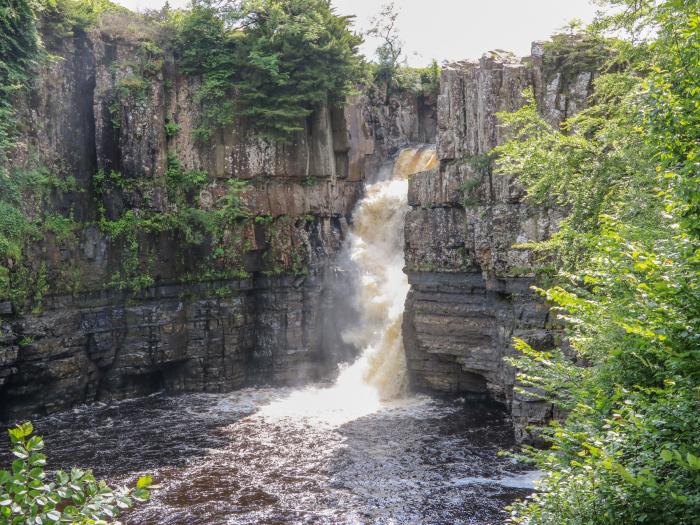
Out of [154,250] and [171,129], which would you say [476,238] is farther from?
[171,129]

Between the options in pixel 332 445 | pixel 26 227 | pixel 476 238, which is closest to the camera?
pixel 332 445

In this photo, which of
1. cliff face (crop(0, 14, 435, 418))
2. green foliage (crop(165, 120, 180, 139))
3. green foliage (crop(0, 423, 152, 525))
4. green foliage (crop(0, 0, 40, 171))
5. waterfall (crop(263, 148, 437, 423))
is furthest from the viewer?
green foliage (crop(165, 120, 180, 139))

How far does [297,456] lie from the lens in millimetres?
22047

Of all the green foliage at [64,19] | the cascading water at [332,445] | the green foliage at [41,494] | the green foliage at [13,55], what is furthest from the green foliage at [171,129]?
the green foliage at [41,494]

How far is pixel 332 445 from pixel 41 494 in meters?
18.6

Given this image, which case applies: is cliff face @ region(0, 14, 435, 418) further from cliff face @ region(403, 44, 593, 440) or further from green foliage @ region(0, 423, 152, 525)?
green foliage @ region(0, 423, 152, 525)

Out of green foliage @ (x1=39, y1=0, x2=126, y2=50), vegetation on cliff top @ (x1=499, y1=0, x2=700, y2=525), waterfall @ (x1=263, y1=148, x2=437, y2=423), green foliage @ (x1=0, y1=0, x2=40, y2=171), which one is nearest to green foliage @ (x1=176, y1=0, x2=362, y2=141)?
green foliage @ (x1=39, y1=0, x2=126, y2=50)

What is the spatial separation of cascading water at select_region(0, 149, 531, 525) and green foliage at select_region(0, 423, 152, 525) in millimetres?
13047

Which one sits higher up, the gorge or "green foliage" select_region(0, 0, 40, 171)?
"green foliage" select_region(0, 0, 40, 171)

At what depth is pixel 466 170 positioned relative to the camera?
90.6ft

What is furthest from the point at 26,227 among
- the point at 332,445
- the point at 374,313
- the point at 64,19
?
the point at 374,313

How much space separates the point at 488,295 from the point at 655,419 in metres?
19.6

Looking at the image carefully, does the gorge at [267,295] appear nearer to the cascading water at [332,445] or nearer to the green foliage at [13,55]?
the cascading water at [332,445]

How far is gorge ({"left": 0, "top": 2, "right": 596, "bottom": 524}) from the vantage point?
73.3 feet
